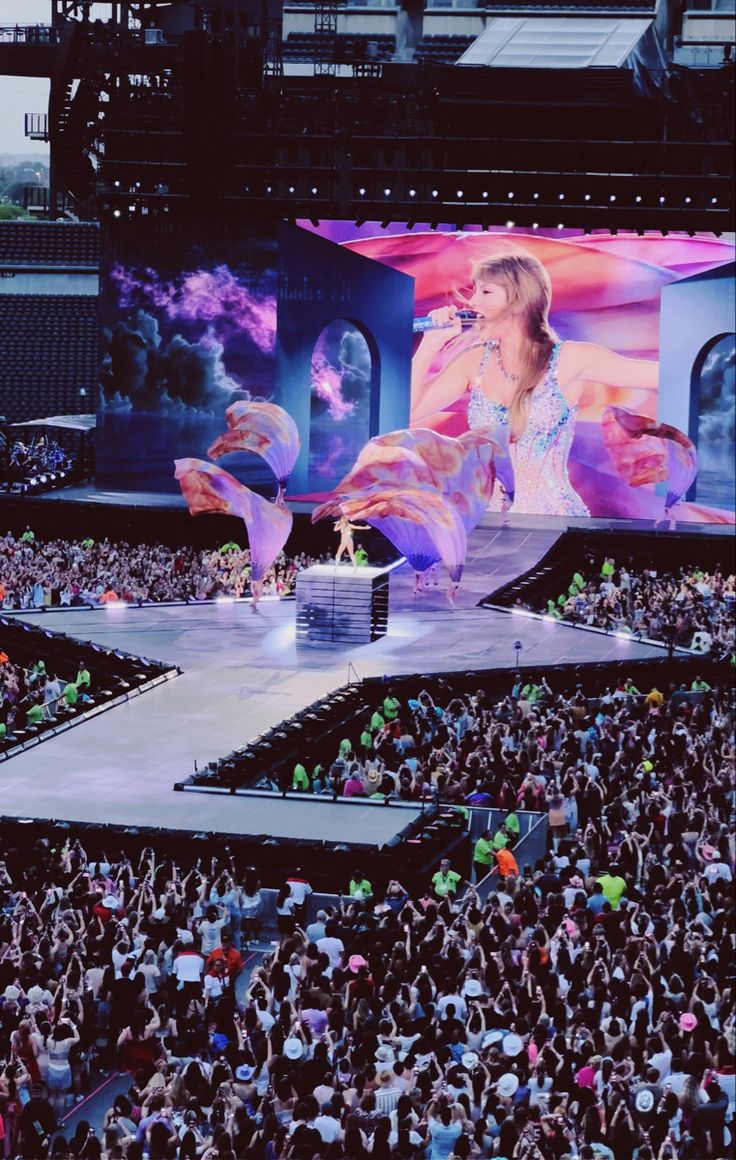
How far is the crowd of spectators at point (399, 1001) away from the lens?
13.7m

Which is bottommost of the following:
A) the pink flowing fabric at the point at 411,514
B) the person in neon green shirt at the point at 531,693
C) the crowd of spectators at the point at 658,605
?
the person in neon green shirt at the point at 531,693

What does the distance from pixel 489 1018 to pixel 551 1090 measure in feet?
5.17

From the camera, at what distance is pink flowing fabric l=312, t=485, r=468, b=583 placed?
36438mm

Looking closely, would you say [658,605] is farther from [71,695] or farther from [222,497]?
[71,695]

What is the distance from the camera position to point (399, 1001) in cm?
1647

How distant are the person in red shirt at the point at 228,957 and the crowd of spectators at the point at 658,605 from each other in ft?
60.3

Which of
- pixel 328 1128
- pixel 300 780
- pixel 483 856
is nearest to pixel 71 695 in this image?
pixel 300 780

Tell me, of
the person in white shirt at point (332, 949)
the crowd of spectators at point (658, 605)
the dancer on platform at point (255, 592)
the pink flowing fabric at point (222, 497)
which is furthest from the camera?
the dancer on platform at point (255, 592)

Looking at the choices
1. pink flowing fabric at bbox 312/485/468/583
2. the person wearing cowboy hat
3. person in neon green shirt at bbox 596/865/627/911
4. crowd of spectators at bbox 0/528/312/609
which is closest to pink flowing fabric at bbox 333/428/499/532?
pink flowing fabric at bbox 312/485/468/583

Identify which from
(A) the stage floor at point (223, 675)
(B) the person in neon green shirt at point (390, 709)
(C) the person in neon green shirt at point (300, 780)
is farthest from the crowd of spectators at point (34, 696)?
(B) the person in neon green shirt at point (390, 709)

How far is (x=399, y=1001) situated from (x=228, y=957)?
2.61 metres

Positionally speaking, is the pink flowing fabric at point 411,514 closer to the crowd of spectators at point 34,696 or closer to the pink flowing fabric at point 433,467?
the pink flowing fabric at point 433,467

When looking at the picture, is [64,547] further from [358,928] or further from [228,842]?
[358,928]

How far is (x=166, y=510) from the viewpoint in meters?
48.6
